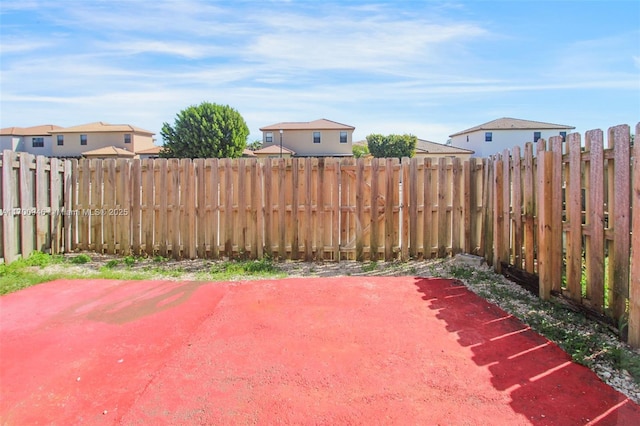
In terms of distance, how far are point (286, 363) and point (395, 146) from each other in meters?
42.6

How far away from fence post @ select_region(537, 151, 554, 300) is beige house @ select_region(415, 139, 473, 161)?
140 ft

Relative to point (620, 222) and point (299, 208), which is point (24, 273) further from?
point (620, 222)

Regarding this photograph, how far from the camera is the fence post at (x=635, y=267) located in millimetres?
3803

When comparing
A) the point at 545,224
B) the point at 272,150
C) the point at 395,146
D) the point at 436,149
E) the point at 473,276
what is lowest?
the point at 473,276

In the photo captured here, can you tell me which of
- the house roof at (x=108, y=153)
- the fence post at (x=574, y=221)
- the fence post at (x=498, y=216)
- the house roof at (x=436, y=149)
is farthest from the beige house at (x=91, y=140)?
the fence post at (x=574, y=221)

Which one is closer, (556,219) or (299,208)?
(556,219)

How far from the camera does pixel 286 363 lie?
3771mm

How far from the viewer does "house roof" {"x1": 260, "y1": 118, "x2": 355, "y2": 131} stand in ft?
145

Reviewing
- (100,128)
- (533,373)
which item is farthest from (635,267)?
(100,128)

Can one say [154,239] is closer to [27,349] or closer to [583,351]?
[27,349]

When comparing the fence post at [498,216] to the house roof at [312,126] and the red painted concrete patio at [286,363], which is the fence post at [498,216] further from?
the house roof at [312,126]

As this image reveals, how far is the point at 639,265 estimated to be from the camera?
379cm

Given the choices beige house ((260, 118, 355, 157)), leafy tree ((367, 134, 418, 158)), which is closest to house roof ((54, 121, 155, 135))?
beige house ((260, 118, 355, 157))

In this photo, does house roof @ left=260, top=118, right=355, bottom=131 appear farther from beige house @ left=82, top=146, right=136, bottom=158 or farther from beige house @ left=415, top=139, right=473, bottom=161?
beige house @ left=82, top=146, right=136, bottom=158
